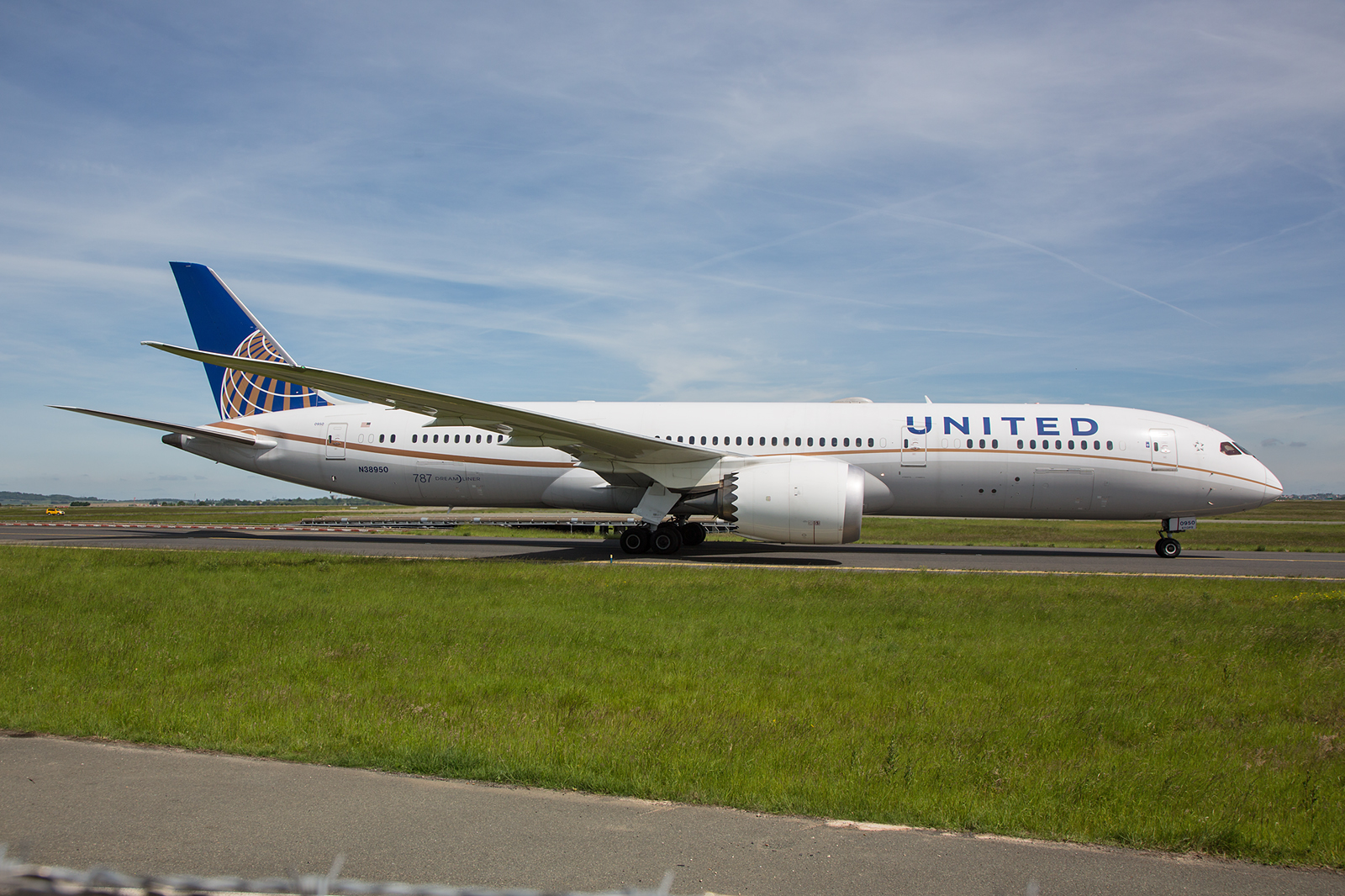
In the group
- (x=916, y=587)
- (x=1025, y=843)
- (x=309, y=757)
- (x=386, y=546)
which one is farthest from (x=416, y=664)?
(x=386, y=546)

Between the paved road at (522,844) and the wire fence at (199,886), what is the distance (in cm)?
11

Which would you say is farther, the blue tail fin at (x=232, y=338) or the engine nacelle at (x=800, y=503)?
the blue tail fin at (x=232, y=338)

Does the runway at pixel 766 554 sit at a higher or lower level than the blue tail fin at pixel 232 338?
lower

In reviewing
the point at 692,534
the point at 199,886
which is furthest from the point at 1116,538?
the point at 199,886

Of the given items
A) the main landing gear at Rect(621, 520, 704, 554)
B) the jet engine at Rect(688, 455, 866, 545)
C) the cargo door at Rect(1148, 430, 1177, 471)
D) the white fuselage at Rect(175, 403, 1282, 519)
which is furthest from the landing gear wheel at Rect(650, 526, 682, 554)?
the cargo door at Rect(1148, 430, 1177, 471)

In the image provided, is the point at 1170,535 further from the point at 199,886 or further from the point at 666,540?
the point at 199,886

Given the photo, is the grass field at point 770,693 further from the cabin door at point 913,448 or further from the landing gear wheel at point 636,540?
the cabin door at point 913,448

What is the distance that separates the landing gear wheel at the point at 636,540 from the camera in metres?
18.3

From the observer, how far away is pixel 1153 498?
63.3ft

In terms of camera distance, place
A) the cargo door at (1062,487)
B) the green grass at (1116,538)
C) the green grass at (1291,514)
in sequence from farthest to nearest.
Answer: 1. the green grass at (1291,514)
2. the green grass at (1116,538)
3. the cargo door at (1062,487)

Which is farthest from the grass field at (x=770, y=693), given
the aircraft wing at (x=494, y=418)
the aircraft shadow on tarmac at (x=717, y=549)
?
the aircraft shadow on tarmac at (x=717, y=549)

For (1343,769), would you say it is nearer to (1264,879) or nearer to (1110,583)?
(1264,879)

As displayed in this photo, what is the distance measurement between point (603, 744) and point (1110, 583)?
11.1 m

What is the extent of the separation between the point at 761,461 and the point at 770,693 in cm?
1150
